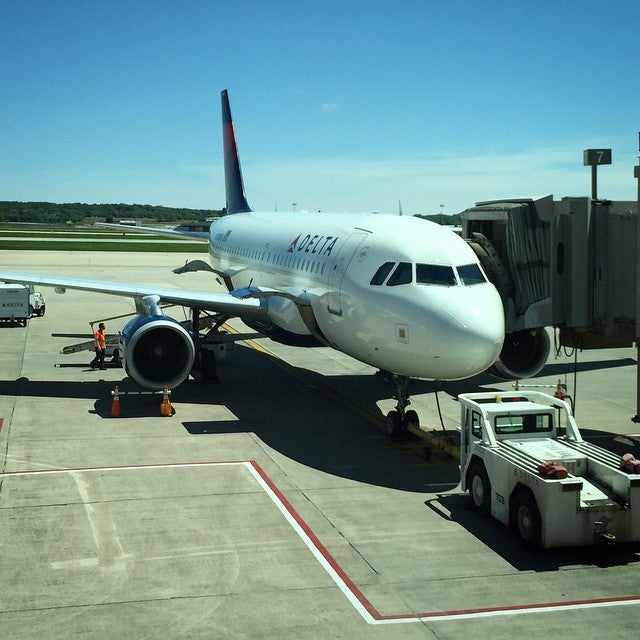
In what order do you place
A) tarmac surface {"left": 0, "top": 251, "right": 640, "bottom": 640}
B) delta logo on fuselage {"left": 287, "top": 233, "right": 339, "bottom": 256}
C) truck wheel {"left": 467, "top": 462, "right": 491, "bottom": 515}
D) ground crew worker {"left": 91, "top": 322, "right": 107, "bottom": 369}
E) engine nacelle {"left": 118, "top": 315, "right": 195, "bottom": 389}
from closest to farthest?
tarmac surface {"left": 0, "top": 251, "right": 640, "bottom": 640} → truck wheel {"left": 467, "top": 462, "right": 491, "bottom": 515} → delta logo on fuselage {"left": 287, "top": 233, "right": 339, "bottom": 256} → engine nacelle {"left": 118, "top": 315, "right": 195, "bottom": 389} → ground crew worker {"left": 91, "top": 322, "right": 107, "bottom": 369}

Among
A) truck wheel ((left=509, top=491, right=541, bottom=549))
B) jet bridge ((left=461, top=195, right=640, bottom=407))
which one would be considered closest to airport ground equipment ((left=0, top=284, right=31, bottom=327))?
jet bridge ((left=461, top=195, right=640, bottom=407))

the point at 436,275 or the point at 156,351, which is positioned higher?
the point at 436,275

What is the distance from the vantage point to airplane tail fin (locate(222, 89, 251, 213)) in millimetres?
36719

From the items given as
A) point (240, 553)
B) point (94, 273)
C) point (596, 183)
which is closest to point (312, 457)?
point (240, 553)

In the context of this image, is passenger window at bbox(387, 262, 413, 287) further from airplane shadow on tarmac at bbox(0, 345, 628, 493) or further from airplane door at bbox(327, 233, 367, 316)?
airplane shadow on tarmac at bbox(0, 345, 628, 493)

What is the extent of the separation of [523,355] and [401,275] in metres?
5.85

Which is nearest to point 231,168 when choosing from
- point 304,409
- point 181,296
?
point 181,296

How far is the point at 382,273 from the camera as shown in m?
17.1

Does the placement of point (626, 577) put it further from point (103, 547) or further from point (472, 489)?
point (103, 547)

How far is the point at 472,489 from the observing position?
13.8m

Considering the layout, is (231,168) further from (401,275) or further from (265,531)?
(265,531)

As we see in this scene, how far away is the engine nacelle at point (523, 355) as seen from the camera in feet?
68.3

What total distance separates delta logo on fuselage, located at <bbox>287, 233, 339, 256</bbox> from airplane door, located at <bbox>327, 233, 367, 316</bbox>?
0.77 metres

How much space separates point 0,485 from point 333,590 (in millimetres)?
6630
